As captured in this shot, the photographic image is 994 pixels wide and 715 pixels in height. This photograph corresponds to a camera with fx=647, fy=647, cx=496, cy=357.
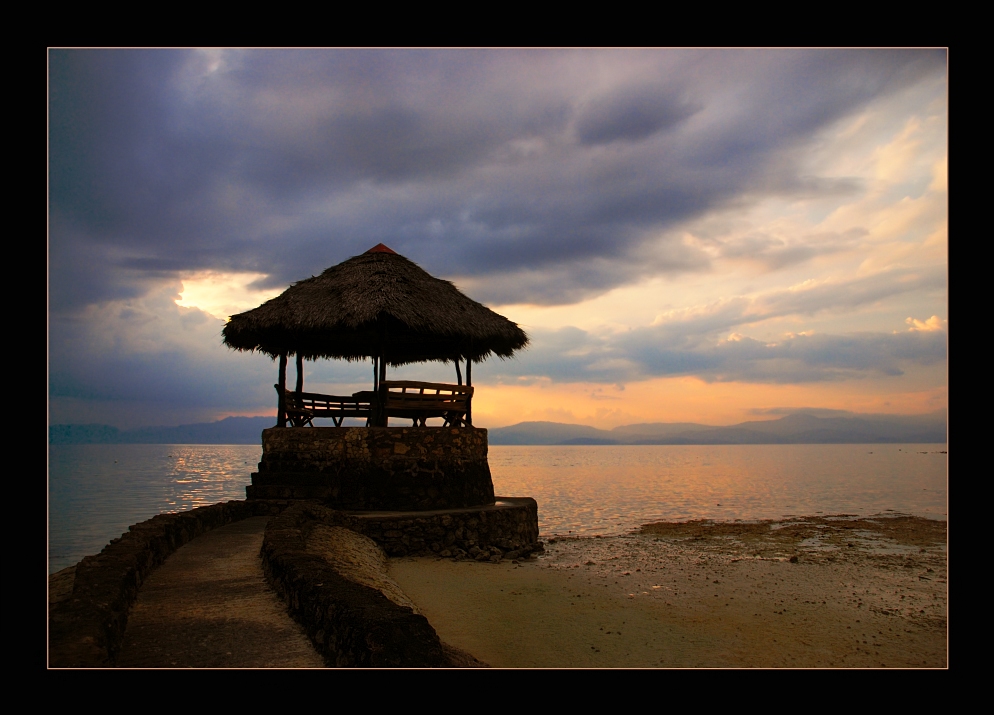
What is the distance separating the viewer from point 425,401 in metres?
15.6

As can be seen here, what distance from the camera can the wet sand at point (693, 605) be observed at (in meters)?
8.25

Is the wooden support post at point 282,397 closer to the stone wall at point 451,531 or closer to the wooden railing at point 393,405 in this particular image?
the wooden railing at point 393,405

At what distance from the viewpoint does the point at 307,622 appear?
216 inches

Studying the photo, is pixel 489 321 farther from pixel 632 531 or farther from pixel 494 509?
pixel 632 531

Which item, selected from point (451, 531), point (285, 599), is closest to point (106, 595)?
point (285, 599)

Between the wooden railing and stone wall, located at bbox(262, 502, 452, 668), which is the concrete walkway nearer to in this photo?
stone wall, located at bbox(262, 502, 452, 668)

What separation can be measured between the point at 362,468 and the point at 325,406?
252 cm

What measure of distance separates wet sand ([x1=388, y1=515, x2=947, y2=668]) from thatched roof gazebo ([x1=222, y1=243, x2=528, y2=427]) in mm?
4976

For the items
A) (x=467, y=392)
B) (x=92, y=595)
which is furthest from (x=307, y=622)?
(x=467, y=392)

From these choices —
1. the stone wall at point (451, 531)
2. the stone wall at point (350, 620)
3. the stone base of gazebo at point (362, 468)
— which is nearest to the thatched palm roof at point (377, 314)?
the stone base of gazebo at point (362, 468)

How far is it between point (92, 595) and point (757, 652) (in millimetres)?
7567

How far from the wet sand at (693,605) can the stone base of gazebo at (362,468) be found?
6.28 feet

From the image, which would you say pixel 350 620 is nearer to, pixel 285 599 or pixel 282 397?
pixel 285 599

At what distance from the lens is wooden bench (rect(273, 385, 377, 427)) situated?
51.9ft
